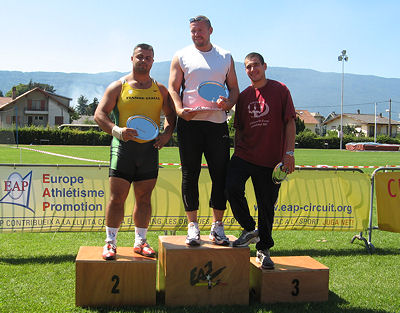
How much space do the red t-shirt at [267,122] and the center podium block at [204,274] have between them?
91cm

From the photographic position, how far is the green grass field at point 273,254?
4039mm

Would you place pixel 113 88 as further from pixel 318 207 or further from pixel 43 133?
pixel 43 133

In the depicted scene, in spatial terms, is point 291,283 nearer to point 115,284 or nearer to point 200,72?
point 115,284

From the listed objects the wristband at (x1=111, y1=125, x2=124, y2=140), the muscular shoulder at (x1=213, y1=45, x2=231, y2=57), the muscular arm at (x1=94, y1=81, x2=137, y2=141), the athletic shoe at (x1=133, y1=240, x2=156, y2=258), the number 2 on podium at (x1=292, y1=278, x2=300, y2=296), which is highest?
the muscular shoulder at (x1=213, y1=45, x2=231, y2=57)

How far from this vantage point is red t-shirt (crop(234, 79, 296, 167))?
4168 millimetres

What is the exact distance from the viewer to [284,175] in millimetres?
4156

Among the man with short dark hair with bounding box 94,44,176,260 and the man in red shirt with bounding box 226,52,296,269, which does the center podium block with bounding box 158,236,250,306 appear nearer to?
the man in red shirt with bounding box 226,52,296,269

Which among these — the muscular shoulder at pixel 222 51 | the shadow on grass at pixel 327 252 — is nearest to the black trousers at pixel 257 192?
the muscular shoulder at pixel 222 51

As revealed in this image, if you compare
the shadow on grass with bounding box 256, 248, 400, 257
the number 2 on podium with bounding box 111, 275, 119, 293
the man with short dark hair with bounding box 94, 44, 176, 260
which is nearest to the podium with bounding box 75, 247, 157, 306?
the number 2 on podium with bounding box 111, 275, 119, 293

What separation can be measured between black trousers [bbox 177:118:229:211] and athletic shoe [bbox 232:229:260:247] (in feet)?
1.24

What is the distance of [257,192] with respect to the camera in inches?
169

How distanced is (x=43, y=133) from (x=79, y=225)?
47.3 metres

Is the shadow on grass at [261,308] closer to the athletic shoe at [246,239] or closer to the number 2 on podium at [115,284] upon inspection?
the number 2 on podium at [115,284]

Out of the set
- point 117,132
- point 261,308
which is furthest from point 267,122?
point 261,308
